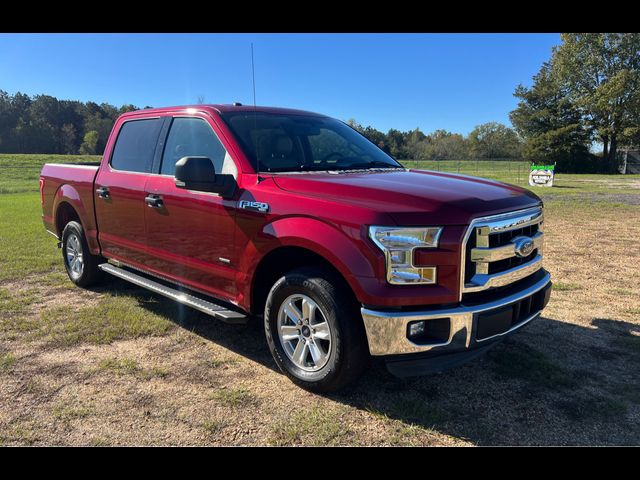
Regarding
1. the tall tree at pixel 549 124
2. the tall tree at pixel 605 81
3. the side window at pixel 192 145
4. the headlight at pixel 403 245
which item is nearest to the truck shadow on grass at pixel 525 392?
the headlight at pixel 403 245

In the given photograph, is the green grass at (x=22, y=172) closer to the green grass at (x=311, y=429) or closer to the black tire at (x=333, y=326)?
the black tire at (x=333, y=326)

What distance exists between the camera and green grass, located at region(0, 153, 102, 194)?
24.7m

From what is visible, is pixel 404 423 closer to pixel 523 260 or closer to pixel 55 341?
pixel 523 260

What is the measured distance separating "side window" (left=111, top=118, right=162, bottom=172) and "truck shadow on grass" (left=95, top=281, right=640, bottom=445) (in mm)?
1819

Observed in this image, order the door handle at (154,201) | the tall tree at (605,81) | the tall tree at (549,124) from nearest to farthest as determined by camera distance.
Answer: the door handle at (154,201)
the tall tree at (605,81)
the tall tree at (549,124)

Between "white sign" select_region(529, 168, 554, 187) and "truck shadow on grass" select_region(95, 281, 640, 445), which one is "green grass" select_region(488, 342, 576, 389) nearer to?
"truck shadow on grass" select_region(95, 281, 640, 445)

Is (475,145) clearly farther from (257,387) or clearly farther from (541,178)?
(257,387)

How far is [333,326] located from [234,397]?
90 cm

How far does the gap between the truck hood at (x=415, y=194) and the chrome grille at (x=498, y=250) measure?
0.08 m

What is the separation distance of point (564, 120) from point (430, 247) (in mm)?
53801

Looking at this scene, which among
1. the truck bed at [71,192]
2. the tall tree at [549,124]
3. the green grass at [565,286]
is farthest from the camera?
the tall tree at [549,124]

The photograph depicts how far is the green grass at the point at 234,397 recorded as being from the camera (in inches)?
126

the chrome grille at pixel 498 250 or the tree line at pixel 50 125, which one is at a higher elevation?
the tree line at pixel 50 125

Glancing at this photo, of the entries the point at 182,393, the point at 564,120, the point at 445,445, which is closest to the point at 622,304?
the point at 445,445
